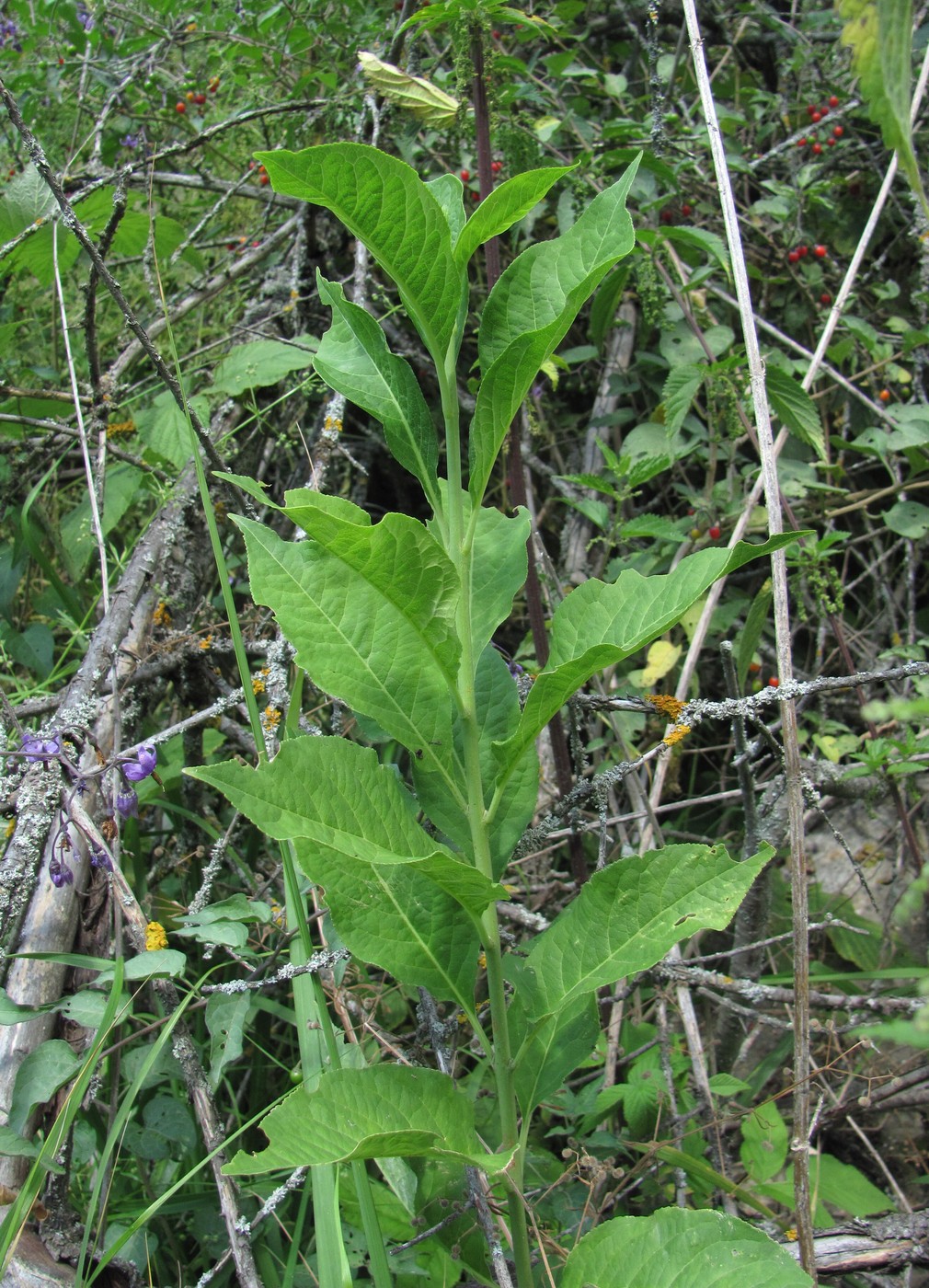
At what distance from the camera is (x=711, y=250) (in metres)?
1.92

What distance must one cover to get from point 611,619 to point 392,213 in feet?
1.51

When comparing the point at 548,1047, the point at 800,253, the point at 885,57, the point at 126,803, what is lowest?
the point at 548,1047

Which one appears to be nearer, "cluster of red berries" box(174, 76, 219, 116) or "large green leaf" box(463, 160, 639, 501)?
"large green leaf" box(463, 160, 639, 501)

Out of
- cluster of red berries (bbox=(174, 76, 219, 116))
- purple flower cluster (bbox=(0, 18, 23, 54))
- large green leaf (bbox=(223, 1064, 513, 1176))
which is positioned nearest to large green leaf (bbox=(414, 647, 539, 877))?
large green leaf (bbox=(223, 1064, 513, 1176))

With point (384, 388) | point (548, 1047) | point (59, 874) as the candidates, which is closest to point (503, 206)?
point (384, 388)

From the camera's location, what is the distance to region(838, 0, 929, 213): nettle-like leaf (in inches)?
17.3

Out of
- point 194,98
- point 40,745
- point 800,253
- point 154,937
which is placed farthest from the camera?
point 194,98

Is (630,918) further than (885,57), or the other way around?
(630,918)

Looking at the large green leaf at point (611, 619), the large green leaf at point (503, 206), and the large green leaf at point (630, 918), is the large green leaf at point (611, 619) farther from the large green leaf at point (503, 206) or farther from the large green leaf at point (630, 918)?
the large green leaf at point (503, 206)

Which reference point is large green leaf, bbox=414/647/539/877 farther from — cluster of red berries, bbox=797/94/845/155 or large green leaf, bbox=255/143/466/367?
cluster of red berries, bbox=797/94/845/155

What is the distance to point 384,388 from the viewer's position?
1.05 metres

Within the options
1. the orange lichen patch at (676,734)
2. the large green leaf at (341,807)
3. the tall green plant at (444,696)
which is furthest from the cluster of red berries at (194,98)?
the large green leaf at (341,807)

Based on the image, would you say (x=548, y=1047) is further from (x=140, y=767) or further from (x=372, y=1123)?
(x=140, y=767)

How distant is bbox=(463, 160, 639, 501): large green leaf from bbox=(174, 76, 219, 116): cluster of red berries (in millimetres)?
A: 2460
